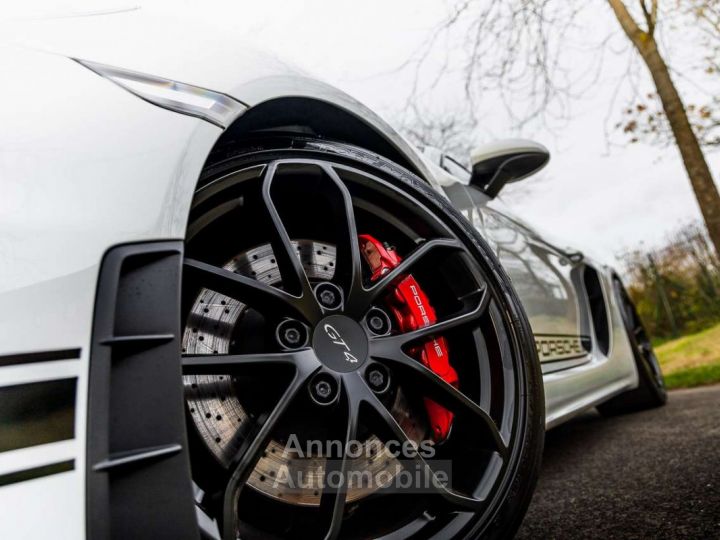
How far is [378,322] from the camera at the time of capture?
1254 millimetres

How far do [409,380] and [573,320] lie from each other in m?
1.52

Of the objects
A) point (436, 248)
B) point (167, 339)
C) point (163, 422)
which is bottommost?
point (163, 422)

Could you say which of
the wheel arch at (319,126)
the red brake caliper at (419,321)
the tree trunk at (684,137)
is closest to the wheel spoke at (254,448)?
the red brake caliper at (419,321)

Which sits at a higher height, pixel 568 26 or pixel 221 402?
pixel 568 26

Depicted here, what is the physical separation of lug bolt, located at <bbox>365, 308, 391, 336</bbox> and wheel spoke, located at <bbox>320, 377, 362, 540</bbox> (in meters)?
0.18

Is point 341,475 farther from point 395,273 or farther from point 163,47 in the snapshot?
point 163,47

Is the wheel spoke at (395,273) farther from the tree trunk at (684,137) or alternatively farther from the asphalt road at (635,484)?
the tree trunk at (684,137)

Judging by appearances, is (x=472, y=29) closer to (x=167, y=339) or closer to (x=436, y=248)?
(x=436, y=248)

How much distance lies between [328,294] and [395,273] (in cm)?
14

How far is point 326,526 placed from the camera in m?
1.02

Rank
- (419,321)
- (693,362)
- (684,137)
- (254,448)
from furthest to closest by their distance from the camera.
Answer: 1. (693,362)
2. (684,137)
3. (419,321)
4. (254,448)

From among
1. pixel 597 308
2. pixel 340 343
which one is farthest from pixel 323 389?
pixel 597 308

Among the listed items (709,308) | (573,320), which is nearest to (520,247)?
(573,320)

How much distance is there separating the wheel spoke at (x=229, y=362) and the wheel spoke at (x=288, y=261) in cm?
10
